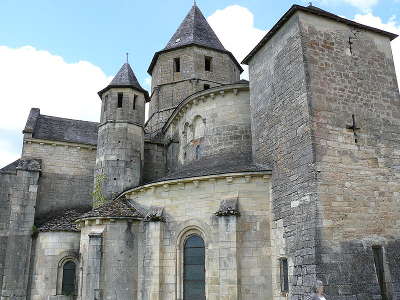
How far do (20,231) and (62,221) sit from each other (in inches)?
75.0

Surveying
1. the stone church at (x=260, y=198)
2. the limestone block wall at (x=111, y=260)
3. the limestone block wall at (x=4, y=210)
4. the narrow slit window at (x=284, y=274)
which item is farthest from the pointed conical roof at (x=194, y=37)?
the narrow slit window at (x=284, y=274)

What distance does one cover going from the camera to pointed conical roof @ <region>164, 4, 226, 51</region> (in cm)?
2566

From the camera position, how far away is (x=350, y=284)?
399 inches

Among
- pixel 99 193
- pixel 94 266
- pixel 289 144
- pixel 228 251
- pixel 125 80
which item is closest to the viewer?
pixel 289 144

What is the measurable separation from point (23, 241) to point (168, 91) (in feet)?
40.1

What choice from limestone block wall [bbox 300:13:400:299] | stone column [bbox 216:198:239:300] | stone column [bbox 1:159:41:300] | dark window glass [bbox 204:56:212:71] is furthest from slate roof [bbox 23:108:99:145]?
limestone block wall [bbox 300:13:400:299]

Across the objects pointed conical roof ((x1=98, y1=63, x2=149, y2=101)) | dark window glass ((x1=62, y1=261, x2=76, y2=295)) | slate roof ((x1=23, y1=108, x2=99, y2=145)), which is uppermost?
pointed conical roof ((x1=98, y1=63, x2=149, y2=101))

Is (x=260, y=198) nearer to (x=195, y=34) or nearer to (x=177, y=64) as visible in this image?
(x=177, y=64)

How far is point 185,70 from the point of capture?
24922 millimetres

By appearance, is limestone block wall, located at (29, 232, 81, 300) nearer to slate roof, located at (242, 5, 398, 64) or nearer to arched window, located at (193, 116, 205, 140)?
arched window, located at (193, 116, 205, 140)

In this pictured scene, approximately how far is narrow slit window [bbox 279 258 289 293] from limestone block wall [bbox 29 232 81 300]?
9651mm

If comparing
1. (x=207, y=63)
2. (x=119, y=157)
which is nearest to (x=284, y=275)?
(x=119, y=157)

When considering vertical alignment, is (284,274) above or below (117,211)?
below

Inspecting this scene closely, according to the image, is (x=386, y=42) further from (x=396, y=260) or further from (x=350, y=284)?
(x=350, y=284)
